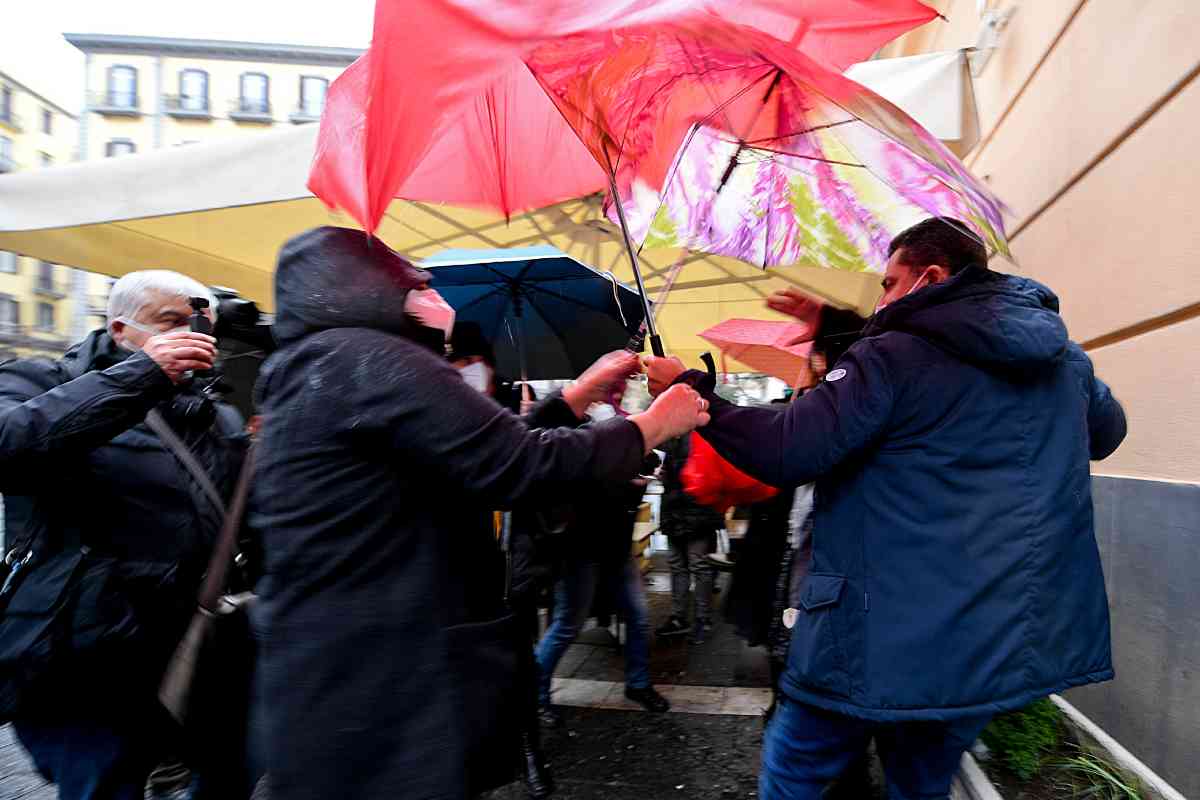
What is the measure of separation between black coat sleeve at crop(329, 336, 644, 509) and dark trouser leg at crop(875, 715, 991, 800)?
3.28 feet

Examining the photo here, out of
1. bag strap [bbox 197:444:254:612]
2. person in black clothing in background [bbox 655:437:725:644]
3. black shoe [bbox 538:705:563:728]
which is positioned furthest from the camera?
person in black clothing in background [bbox 655:437:725:644]

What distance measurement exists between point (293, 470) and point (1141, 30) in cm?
336

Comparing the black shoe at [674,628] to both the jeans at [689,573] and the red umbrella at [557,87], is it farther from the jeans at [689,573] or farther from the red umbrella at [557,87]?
the red umbrella at [557,87]

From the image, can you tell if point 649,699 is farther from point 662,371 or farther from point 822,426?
point 822,426

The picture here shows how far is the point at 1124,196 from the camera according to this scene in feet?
9.52

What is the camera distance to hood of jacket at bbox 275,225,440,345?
1356 mm

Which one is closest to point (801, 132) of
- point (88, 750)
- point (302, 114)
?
point (88, 750)

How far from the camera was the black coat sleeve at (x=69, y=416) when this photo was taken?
1694 mm

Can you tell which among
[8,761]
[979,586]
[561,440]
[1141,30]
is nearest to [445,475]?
[561,440]

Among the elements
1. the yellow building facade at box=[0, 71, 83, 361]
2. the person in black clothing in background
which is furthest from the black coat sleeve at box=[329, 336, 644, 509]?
the yellow building facade at box=[0, 71, 83, 361]

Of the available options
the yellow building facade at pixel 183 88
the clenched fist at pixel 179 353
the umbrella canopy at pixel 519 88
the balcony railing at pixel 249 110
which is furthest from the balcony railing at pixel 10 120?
the clenched fist at pixel 179 353

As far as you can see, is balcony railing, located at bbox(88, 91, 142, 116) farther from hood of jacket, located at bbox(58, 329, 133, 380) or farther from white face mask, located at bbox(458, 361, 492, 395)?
hood of jacket, located at bbox(58, 329, 133, 380)

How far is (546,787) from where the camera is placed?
9.37ft

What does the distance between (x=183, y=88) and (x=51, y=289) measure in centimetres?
1284
